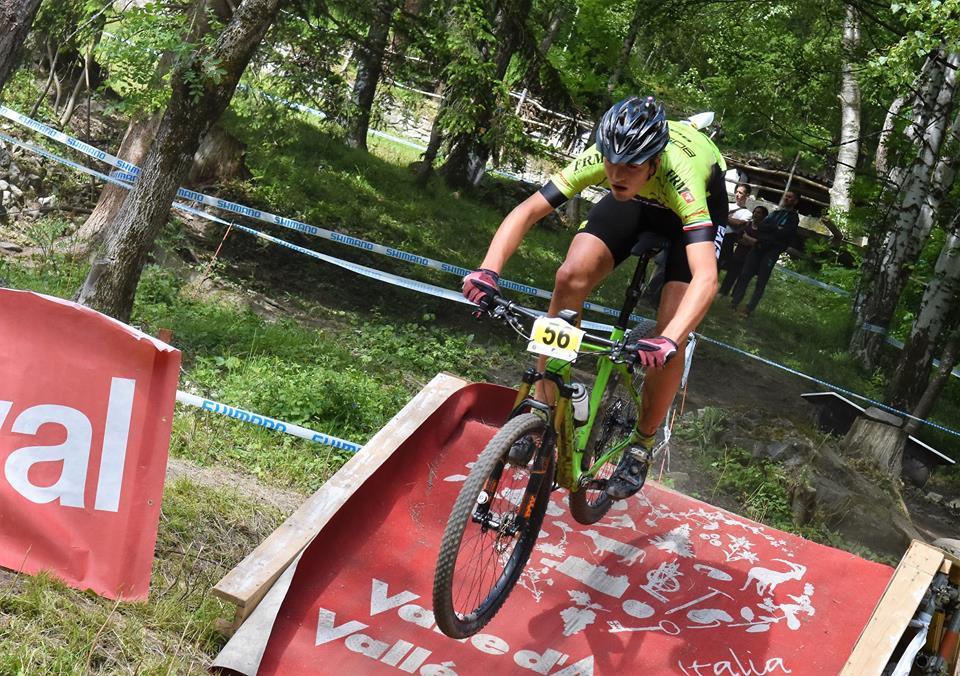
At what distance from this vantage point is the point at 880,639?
13.3ft

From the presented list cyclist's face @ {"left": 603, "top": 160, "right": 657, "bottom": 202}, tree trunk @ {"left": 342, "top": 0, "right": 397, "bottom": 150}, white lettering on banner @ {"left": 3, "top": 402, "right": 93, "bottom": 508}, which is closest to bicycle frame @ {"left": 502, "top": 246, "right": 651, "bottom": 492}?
cyclist's face @ {"left": 603, "top": 160, "right": 657, "bottom": 202}

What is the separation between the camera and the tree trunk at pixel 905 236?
12562mm

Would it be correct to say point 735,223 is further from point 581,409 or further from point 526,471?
point 526,471

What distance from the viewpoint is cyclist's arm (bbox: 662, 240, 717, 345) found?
4.05m

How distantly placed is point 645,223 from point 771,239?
32.4 ft

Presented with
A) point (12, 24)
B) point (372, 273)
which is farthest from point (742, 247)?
point (12, 24)

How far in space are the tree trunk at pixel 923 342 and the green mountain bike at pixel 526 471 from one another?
26.3ft

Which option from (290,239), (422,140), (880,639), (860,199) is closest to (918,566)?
(880,639)

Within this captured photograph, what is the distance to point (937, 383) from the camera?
425 inches

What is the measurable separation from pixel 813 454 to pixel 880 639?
191 inches

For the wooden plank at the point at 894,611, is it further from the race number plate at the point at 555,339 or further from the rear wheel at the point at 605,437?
the race number plate at the point at 555,339

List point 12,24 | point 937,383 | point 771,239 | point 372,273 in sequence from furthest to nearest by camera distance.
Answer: point 771,239, point 937,383, point 372,273, point 12,24

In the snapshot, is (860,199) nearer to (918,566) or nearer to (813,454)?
(813,454)

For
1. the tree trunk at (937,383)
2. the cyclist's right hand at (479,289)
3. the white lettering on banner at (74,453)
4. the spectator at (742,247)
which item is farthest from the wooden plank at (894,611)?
the spectator at (742,247)
